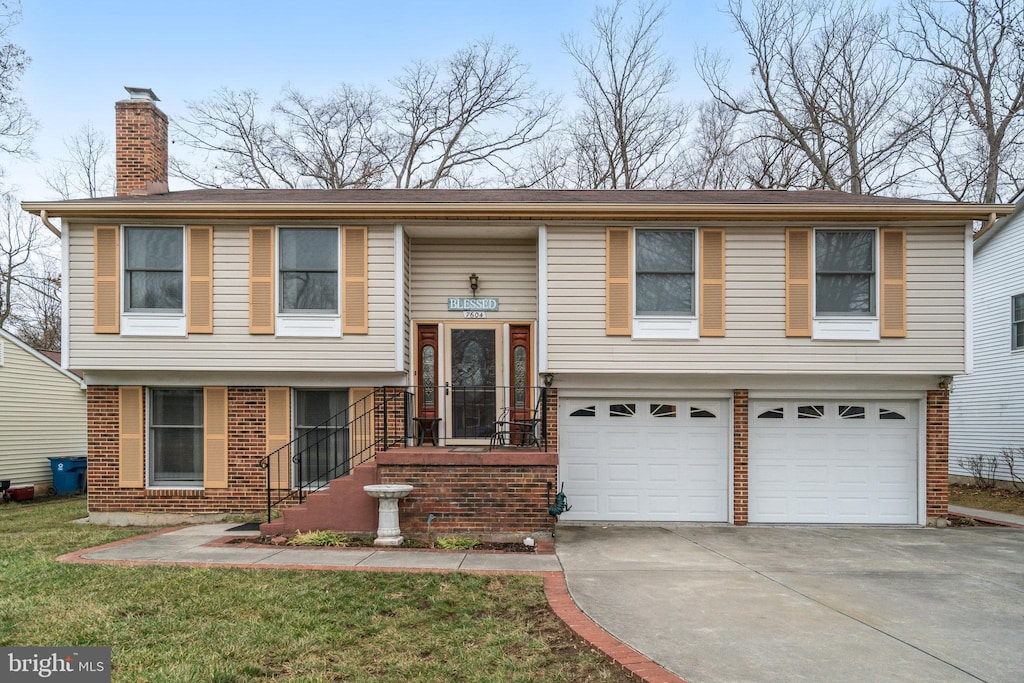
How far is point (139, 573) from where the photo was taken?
6.60m

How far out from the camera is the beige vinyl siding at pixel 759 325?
9.94 meters

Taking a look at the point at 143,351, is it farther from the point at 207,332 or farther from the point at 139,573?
the point at 139,573

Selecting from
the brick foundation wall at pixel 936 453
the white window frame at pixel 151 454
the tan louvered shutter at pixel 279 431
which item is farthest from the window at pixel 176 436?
the brick foundation wall at pixel 936 453

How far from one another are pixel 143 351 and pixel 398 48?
58.8 feet

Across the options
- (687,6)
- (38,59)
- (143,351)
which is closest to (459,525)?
(143,351)

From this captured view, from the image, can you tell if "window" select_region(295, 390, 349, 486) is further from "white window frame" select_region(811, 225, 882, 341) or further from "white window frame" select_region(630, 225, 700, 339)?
"white window frame" select_region(811, 225, 882, 341)

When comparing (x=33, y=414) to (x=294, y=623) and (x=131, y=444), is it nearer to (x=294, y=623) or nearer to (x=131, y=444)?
(x=131, y=444)

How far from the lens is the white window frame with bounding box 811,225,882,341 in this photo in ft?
32.6

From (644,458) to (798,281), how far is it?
11.9 feet

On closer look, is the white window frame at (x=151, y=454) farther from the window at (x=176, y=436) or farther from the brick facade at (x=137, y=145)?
the brick facade at (x=137, y=145)

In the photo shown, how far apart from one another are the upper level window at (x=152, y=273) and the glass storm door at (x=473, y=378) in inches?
169

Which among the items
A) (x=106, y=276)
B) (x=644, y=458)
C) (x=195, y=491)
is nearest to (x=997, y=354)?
(x=644, y=458)

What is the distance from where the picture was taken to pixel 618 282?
999 centimetres

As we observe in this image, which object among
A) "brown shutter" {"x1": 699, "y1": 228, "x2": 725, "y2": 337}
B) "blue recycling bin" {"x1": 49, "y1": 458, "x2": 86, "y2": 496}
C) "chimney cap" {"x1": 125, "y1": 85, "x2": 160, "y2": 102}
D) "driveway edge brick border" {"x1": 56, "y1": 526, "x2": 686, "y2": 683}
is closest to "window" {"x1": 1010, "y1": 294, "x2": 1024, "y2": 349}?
"brown shutter" {"x1": 699, "y1": 228, "x2": 725, "y2": 337}
